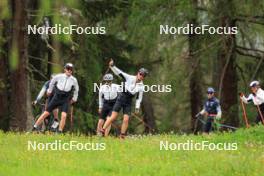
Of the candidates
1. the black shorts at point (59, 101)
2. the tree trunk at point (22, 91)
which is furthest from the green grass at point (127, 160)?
the tree trunk at point (22, 91)

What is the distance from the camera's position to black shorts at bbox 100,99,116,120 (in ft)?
70.1

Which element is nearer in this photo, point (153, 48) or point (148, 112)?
point (153, 48)

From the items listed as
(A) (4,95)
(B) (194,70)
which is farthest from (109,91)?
(B) (194,70)

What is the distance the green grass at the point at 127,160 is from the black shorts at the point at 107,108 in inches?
119

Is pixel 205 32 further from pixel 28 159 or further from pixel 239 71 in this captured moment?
pixel 28 159

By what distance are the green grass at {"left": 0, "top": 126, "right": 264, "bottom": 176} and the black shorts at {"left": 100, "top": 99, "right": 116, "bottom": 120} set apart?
9.89 ft

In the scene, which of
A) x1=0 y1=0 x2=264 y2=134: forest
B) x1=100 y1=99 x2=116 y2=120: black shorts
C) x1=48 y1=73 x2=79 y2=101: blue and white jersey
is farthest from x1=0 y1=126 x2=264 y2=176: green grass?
x1=0 y1=0 x2=264 y2=134: forest

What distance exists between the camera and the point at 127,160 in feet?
48.8

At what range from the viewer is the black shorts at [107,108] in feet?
70.1

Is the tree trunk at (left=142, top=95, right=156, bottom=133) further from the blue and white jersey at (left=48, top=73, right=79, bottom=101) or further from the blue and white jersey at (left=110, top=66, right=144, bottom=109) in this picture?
the blue and white jersey at (left=110, top=66, right=144, bottom=109)

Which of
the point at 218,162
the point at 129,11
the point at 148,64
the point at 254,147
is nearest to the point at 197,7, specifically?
the point at 129,11

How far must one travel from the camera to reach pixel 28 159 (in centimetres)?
1466

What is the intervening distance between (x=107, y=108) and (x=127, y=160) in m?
6.67

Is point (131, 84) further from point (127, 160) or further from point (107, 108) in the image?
point (127, 160)
